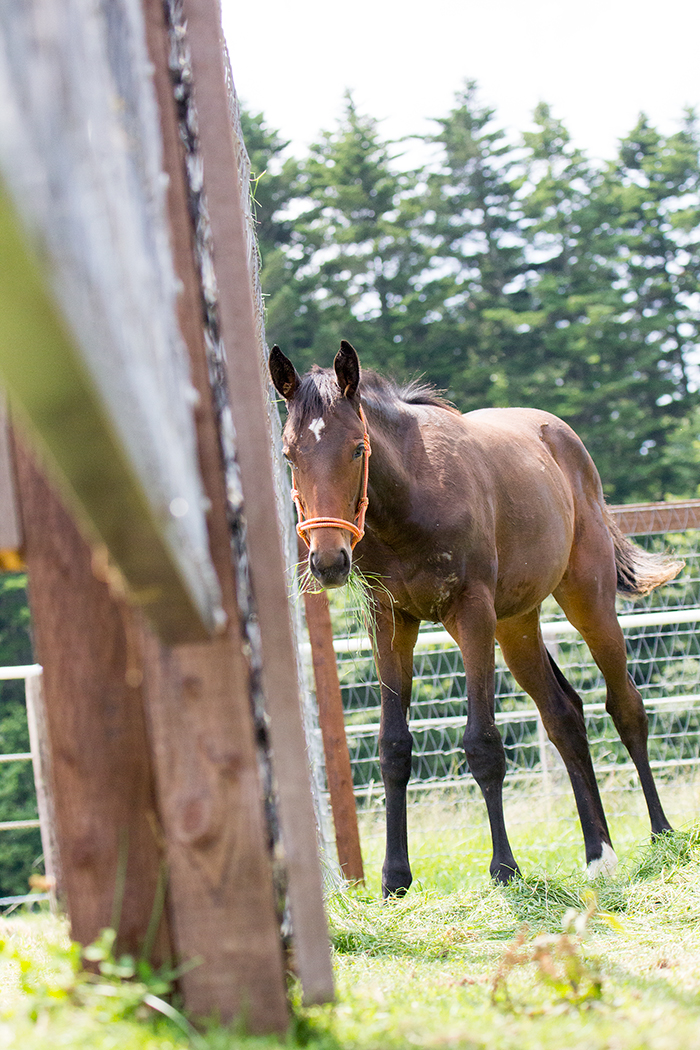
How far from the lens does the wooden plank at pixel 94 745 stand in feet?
5.07

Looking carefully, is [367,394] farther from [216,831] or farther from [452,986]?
[216,831]

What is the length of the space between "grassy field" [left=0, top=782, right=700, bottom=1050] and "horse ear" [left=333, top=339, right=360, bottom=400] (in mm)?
1914

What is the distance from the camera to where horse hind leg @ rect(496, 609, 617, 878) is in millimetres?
4918

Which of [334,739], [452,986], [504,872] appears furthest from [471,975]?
[334,739]

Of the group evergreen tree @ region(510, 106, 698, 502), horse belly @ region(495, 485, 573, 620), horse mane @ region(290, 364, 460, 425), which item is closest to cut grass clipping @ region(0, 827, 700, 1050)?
horse belly @ region(495, 485, 573, 620)

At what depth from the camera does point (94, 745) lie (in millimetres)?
1570

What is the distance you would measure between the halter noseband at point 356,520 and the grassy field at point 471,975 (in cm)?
131

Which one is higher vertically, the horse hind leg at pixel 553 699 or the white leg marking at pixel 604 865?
the horse hind leg at pixel 553 699

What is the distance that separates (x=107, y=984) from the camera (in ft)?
4.88

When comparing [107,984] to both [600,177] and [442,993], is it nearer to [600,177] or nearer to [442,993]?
[442,993]

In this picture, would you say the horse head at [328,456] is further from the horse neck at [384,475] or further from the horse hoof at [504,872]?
the horse hoof at [504,872]

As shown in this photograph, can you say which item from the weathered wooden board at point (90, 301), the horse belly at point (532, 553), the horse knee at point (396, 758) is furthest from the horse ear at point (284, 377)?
the weathered wooden board at point (90, 301)

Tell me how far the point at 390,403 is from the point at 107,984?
3083mm

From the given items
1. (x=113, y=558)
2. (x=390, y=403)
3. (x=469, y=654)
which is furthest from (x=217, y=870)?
(x=390, y=403)
